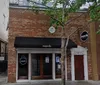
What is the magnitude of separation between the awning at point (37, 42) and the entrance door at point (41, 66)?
1.53 meters

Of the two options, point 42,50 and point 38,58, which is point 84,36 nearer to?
point 42,50

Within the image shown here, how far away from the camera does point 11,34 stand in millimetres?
18531

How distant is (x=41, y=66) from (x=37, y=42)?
2.40 metres

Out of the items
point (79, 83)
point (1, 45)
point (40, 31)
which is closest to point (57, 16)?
point (40, 31)

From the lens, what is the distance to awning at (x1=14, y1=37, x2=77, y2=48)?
57.8 feet

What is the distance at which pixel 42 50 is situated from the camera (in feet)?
62.8

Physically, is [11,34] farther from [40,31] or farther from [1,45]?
[1,45]

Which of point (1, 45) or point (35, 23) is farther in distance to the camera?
point (1, 45)

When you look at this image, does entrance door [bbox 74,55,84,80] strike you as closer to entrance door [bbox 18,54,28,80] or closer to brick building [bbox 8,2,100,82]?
brick building [bbox 8,2,100,82]

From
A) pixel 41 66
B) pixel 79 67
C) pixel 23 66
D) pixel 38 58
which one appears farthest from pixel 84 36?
pixel 23 66

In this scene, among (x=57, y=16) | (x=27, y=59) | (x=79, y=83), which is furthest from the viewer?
(x=27, y=59)

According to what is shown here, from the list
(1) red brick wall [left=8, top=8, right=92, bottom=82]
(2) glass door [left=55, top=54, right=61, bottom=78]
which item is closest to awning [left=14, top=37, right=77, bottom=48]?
(1) red brick wall [left=8, top=8, right=92, bottom=82]

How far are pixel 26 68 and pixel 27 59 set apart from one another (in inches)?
30.9

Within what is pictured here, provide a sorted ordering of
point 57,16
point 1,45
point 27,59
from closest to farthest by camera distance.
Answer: point 57,16
point 27,59
point 1,45
